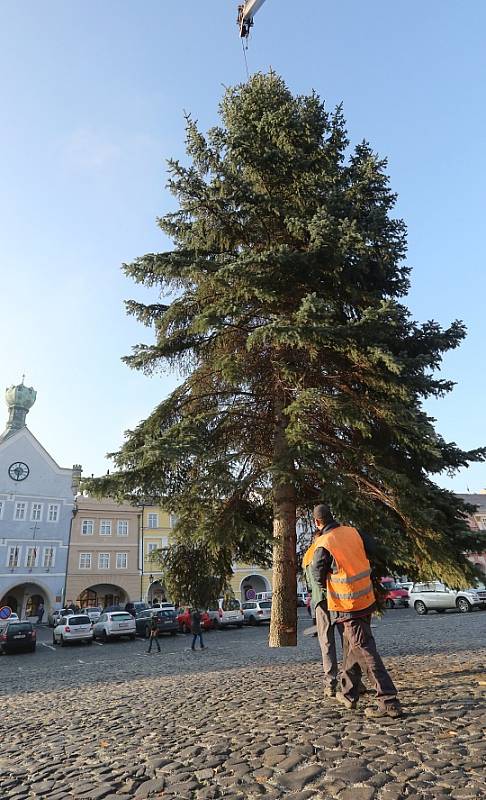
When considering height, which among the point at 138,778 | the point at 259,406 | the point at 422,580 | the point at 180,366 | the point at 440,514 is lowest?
the point at 138,778

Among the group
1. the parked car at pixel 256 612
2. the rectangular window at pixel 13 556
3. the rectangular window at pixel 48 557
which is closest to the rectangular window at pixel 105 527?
the rectangular window at pixel 48 557

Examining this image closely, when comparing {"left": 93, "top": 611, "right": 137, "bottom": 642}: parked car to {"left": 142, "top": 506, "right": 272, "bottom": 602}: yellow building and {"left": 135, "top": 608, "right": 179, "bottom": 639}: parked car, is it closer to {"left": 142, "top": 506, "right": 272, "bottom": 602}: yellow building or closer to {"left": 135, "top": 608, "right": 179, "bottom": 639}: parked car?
{"left": 135, "top": 608, "right": 179, "bottom": 639}: parked car

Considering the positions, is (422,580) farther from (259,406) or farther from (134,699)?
(134,699)

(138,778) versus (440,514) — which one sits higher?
(440,514)

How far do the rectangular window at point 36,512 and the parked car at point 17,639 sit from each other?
22.3 meters

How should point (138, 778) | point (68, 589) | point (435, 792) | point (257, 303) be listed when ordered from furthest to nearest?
1. point (68, 589)
2. point (257, 303)
3. point (138, 778)
4. point (435, 792)

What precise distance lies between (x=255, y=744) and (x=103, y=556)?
46.5 metres

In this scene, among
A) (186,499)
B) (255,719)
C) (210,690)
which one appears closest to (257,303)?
(186,499)

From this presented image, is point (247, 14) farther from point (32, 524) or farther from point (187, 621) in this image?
point (32, 524)

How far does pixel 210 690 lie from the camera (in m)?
6.75

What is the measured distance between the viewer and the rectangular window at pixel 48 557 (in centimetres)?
4362

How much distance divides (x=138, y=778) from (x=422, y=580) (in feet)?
24.4

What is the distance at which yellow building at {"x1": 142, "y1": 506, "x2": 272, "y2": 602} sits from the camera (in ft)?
157

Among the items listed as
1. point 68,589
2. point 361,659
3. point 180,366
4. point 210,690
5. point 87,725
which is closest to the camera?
point 361,659
